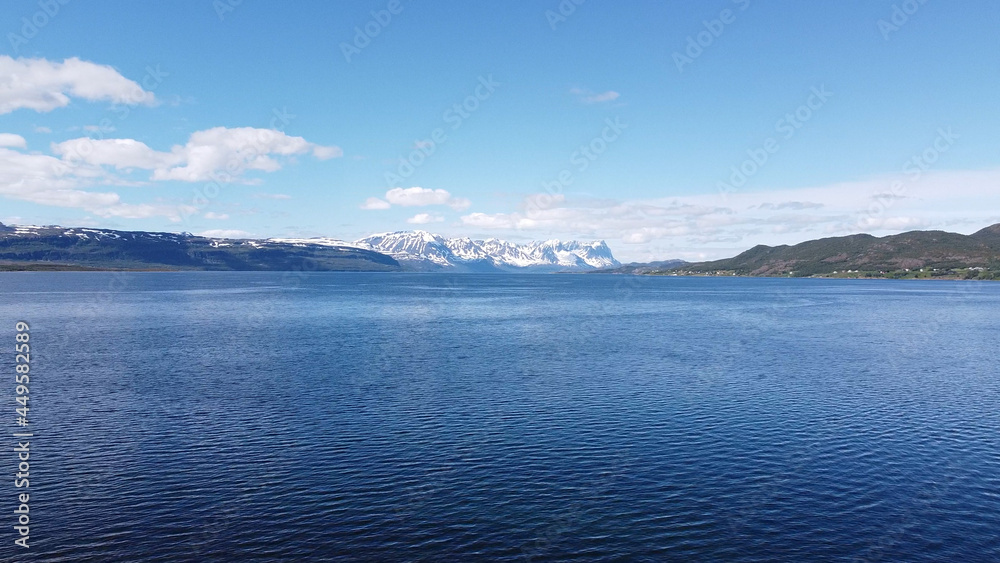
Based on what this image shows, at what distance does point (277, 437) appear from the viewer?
154ft

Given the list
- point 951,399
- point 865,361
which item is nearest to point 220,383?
point 951,399

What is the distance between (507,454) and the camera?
43969 mm

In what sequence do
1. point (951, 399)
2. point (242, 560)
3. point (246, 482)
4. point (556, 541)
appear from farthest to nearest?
point (951, 399) < point (246, 482) < point (556, 541) < point (242, 560)

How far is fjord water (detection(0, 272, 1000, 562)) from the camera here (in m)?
31.0

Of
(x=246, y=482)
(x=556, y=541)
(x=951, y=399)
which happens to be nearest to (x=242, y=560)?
(x=246, y=482)

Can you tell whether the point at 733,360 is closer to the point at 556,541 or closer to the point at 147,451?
the point at 556,541

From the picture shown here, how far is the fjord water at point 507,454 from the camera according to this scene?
31.0 m

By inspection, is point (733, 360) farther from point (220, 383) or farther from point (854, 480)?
point (220, 383)

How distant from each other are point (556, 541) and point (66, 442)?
39908 mm

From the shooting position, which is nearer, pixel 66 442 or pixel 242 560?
pixel 242 560

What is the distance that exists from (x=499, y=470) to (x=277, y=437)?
19559 mm

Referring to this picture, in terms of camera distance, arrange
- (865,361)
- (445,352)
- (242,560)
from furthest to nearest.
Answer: (445,352) → (865,361) → (242,560)

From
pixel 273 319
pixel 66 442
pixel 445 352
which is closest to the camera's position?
pixel 66 442

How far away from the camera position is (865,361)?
3388 inches
